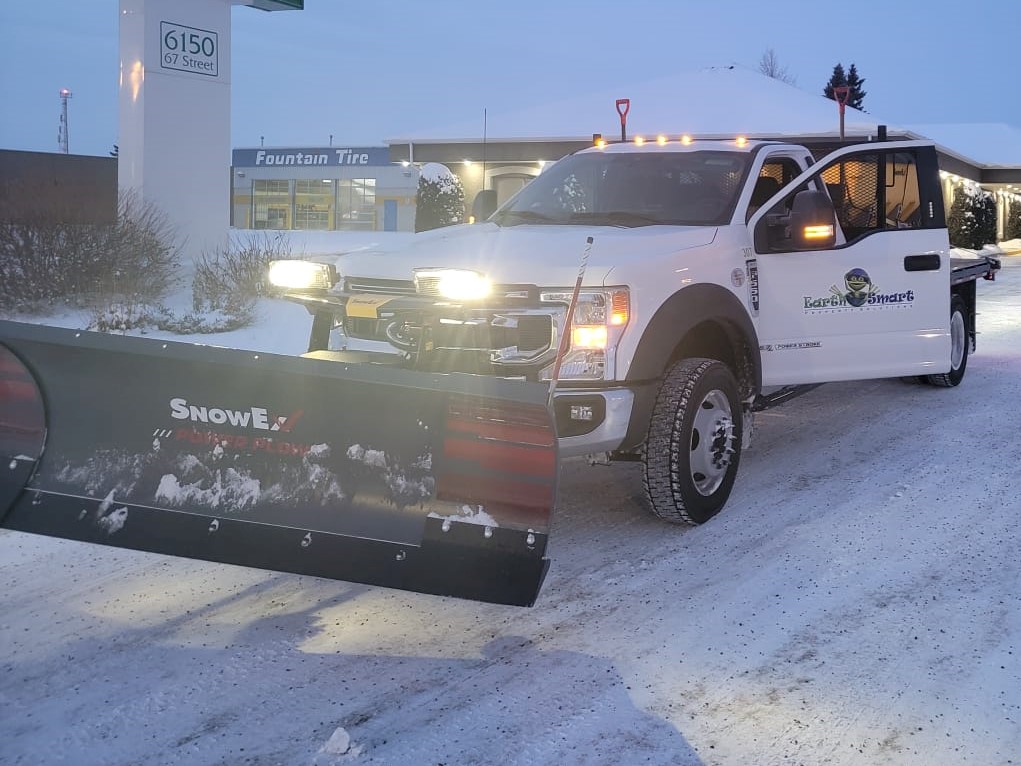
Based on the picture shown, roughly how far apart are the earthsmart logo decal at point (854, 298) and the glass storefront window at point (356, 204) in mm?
52678

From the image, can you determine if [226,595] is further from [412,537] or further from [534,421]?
[534,421]

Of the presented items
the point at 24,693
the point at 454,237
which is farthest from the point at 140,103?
the point at 24,693

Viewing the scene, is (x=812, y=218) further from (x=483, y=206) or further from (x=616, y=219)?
(x=483, y=206)

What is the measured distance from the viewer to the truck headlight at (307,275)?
5730 mm

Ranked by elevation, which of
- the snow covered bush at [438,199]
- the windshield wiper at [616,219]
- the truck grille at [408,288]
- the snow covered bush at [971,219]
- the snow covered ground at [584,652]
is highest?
the snow covered bush at [971,219]

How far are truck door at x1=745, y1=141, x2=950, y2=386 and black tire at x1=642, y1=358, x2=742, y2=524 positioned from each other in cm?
83

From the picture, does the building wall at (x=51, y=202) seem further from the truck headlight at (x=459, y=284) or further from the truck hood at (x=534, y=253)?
the truck headlight at (x=459, y=284)

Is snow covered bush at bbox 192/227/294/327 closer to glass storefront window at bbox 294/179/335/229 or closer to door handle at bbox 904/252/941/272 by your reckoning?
door handle at bbox 904/252/941/272

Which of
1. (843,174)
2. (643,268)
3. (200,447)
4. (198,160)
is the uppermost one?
(198,160)

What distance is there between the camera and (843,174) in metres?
7.29

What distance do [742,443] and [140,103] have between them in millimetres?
12281

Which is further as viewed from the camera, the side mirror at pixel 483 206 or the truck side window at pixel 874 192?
the side mirror at pixel 483 206

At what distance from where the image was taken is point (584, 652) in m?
4.04

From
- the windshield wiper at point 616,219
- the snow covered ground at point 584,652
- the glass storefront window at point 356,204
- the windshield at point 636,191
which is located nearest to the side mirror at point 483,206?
the windshield at point 636,191
